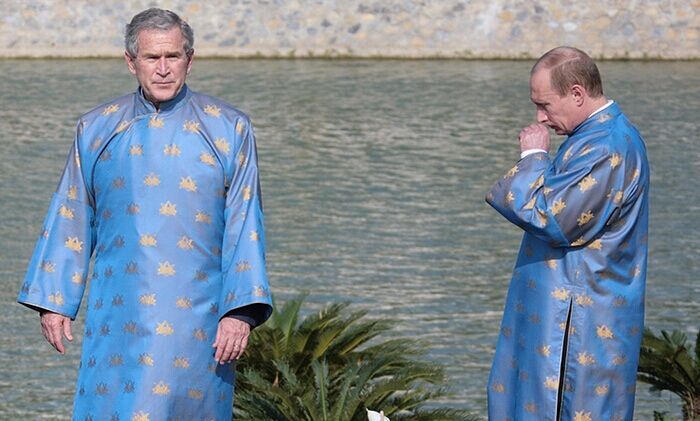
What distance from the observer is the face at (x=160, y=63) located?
5.18 metres

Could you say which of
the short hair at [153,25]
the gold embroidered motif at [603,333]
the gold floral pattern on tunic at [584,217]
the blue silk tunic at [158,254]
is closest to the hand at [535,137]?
the gold floral pattern on tunic at [584,217]

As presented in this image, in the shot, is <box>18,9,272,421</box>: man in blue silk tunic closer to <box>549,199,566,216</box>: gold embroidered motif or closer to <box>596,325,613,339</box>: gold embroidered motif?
<box>549,199,566,216</box>: gold embroidered motif

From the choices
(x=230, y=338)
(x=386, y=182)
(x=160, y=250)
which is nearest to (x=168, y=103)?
(x=160, y=250)

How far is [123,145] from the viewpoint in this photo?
5.33 m

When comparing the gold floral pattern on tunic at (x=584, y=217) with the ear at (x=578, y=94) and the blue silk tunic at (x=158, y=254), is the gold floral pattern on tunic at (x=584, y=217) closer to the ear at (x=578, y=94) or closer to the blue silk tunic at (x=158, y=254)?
the ear at (x=578, y=94)

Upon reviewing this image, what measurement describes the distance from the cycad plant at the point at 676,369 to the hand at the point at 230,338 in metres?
2.65

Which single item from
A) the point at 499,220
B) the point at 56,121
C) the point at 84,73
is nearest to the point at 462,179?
the point at 499,220

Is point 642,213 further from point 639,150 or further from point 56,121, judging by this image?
point 56,121

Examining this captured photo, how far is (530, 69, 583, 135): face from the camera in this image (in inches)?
199

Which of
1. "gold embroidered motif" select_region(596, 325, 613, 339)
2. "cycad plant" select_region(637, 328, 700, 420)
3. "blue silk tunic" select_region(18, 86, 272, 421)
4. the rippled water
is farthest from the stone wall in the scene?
"gold embroidered motif" select_region(596, 325, 613, 339)

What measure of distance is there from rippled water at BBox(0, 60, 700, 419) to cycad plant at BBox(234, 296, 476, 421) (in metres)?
1.26

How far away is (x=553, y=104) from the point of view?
511 cm

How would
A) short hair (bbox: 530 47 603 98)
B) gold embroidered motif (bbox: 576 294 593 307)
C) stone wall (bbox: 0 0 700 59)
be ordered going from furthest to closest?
stone wall (bbox: 0 0 700 59) → gold embroidered motif (bbox: 576 294 593 307) → short hair (bbox: 530 47 603 98)

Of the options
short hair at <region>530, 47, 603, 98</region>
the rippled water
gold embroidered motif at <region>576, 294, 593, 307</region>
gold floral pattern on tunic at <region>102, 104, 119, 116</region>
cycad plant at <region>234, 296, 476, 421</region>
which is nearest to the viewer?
short hair at <region>530, 47, 603, 98</region>
